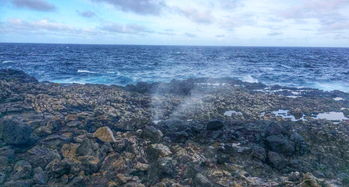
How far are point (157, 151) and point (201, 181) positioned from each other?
2.21 metres

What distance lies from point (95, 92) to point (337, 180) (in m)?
15.7

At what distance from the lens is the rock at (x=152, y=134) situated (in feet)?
31.8

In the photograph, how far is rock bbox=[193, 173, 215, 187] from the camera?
6.67m

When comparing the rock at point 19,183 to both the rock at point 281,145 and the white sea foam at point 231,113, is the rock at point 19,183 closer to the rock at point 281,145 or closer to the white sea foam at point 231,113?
the rock at point 281,145

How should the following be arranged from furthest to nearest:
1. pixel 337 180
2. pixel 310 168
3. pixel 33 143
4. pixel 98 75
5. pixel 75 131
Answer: pixel 98 75, pixel 75 131, pixel 33 143, pixel 310 168, pixel 337 180

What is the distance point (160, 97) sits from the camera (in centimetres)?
1822

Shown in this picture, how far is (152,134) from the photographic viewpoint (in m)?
9.77

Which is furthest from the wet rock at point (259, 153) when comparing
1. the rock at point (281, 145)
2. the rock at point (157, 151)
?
Result: the rock at point (157, 151)

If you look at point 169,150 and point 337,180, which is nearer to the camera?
point 337,180

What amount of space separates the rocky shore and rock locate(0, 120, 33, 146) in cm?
3

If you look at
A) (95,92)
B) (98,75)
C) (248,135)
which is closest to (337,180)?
(248,135)

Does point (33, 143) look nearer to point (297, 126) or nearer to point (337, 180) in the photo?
point (337, 180)

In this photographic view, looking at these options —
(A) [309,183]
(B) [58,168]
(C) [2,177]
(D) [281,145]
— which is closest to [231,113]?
(D) [281,145]

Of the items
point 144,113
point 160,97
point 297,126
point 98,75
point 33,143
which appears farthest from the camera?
point 98,75
